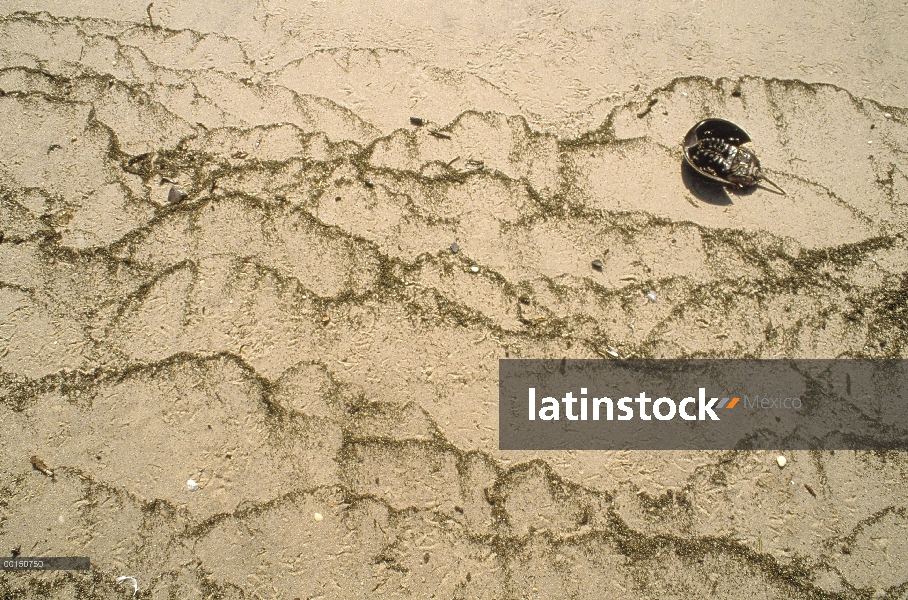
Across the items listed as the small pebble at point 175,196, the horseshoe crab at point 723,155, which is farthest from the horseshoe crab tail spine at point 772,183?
the small pebble at point 175,196

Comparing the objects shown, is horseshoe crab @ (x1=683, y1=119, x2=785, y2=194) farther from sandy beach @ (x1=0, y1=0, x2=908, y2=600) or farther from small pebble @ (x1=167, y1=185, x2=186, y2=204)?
small pebble @ (x1=167, y1=185, x2=186, y2=204)

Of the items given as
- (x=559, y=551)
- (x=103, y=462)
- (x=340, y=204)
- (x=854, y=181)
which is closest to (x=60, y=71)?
(x=340, y=204)

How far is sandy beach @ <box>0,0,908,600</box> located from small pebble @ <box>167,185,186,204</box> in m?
0.02

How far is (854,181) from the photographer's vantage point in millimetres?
2311

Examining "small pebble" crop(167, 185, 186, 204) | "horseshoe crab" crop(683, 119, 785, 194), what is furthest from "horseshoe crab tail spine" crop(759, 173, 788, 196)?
"small pebble" crop(167, 185, 186, 204)

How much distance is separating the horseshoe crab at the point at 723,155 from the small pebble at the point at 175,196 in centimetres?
209

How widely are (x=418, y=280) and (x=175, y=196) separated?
3.49 ft

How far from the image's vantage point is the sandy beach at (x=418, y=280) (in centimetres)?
186

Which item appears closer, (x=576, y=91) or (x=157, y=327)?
(x=157, y=327)

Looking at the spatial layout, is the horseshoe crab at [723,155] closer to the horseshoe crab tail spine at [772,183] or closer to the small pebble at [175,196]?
the horseshoe crab tail spine at [772,183]

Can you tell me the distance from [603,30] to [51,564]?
3.07 metres

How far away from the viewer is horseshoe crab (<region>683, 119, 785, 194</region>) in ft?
7.34

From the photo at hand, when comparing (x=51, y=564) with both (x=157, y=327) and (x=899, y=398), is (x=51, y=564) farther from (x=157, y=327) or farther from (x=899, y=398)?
(x=899, y=398)

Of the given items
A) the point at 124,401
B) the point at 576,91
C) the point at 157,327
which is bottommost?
the point at 124,401
